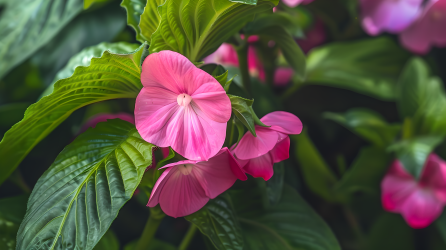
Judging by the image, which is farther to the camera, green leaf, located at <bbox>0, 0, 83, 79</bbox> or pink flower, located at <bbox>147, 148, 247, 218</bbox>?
green leaf, located at <bbox>0, 0, 83, 79</bbox>

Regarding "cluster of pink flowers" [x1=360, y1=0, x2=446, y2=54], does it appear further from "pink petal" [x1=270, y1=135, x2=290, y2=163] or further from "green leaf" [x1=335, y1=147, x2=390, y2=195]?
"pink petal" [x1=270, y1=135, x2=290, y2=163]

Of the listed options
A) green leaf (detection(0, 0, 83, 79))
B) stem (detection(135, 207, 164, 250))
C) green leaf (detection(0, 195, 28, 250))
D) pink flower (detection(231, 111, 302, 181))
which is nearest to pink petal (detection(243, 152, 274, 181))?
pink flower (detection(231, 111, 302, 181))

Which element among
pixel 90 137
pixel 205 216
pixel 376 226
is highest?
pixel 90 137

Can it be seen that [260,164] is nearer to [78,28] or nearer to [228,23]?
[228,23]

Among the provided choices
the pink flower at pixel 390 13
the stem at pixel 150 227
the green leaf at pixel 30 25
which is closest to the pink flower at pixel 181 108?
the stem at pixel 150 227

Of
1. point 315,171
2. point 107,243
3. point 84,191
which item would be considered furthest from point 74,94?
point 315,171

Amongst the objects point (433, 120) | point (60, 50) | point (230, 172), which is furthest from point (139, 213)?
point (433, 120)

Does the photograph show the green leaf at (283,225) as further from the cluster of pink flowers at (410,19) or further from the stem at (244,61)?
the cluster of pink flowers at (410,19)
